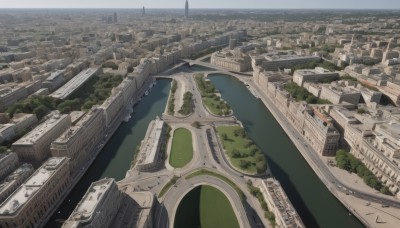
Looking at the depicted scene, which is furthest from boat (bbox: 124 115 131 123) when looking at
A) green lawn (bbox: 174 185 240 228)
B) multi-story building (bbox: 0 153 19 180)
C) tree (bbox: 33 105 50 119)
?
green lawn (bbox: 174 185 240 228)

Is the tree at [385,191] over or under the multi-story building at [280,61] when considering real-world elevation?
under

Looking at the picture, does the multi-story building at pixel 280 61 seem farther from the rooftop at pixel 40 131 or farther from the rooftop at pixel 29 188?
the rooftop at pixel 29 188

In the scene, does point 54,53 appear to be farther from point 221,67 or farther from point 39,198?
point 39,198

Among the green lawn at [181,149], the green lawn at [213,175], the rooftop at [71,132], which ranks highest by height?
the rooftop at [71,132]

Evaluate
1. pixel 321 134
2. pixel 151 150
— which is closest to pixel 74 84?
pixel 151 150

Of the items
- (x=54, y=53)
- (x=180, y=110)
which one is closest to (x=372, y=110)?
(x=180, y=110)

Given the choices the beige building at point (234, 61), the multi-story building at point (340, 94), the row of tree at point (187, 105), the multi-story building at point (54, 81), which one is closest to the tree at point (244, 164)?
the row of tree at point (187, 105)

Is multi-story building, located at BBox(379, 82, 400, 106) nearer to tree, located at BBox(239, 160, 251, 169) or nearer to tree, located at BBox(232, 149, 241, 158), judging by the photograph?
tree, located at BBox(232, 149, 241, 158)
